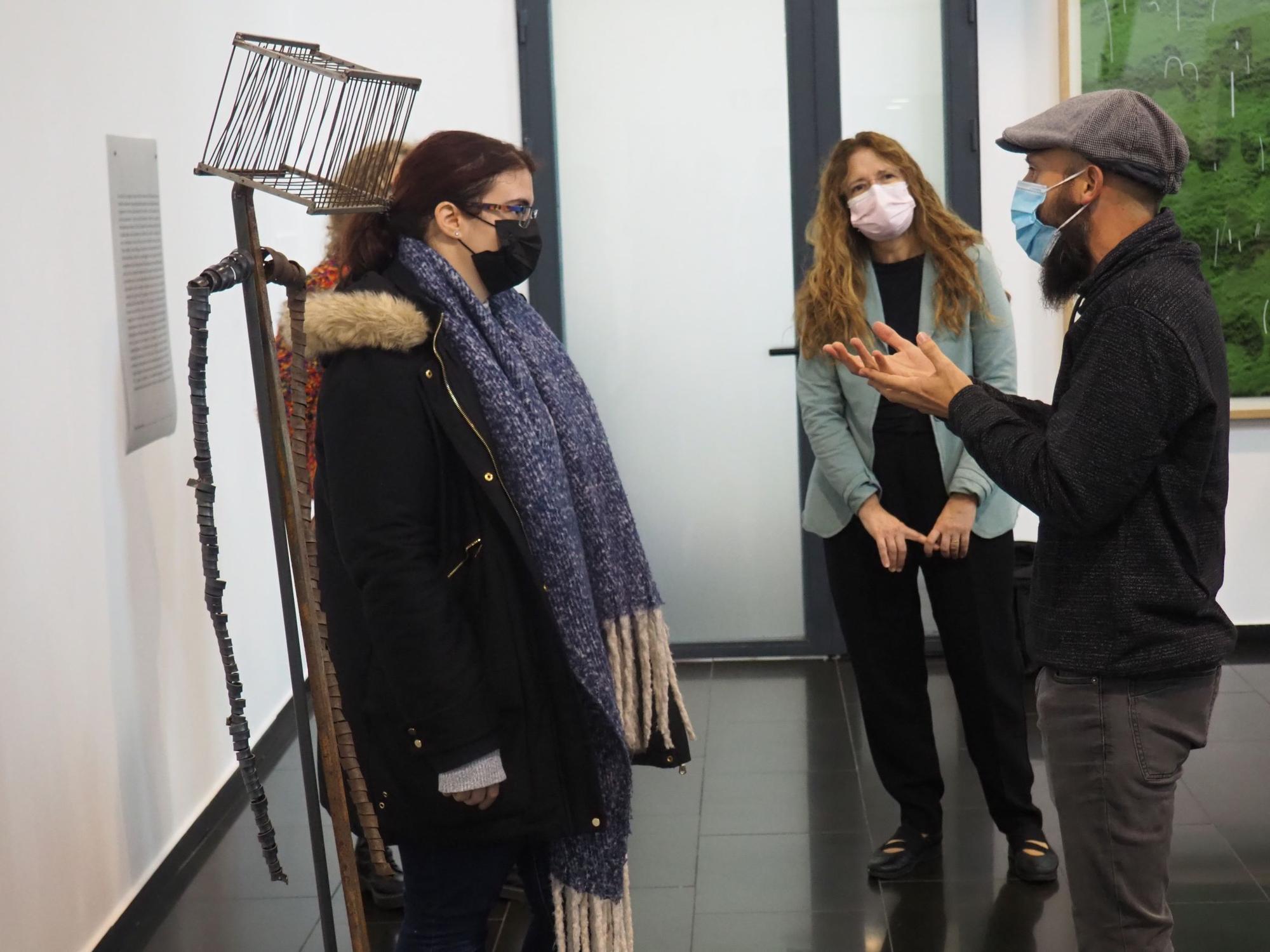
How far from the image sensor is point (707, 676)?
4.79m

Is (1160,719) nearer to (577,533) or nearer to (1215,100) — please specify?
(577,533)

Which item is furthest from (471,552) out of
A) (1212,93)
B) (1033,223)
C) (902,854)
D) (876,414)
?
(1212,93)

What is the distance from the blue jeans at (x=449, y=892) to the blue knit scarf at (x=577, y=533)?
0.41 ft

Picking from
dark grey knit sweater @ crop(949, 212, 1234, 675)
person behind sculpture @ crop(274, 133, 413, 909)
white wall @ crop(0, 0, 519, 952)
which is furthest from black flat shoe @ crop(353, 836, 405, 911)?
dark grey knit sweater @ crop(949, 212, 1234, 675)

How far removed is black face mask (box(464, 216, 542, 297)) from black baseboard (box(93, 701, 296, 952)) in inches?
59.3

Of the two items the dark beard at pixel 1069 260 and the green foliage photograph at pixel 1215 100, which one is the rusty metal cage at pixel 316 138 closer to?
the dark beard at pixel 1069 260

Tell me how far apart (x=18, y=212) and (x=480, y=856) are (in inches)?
58.9

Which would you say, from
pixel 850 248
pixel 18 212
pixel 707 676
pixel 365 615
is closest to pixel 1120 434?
pixel 365 615

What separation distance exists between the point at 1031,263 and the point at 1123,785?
3119 millimetres

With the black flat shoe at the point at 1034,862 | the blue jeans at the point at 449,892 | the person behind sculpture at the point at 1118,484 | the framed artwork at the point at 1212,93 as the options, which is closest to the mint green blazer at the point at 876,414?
the black flat shoe at the point at 1034,862

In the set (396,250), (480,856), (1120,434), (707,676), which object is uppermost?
(396,250)

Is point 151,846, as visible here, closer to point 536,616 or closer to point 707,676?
point 536,616

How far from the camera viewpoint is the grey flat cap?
1.80 meters

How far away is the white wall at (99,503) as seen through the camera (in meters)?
2.53
